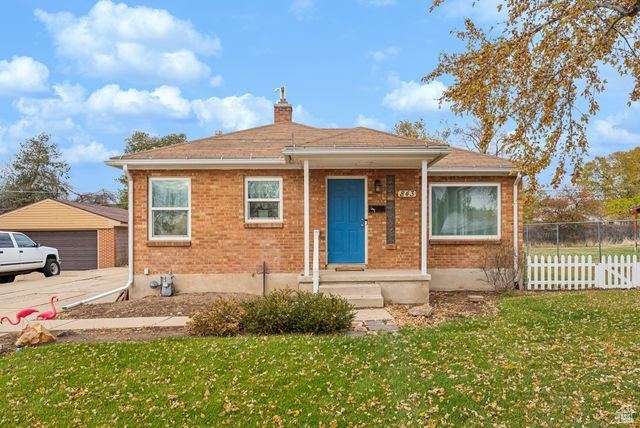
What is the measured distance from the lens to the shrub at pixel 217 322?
6.02 meters

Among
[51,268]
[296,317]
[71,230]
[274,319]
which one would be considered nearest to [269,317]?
[274,319]

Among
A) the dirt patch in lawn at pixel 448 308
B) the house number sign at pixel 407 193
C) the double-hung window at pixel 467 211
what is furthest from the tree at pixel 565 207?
the house number sign at pixel 407 193

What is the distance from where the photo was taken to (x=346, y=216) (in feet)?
32.2

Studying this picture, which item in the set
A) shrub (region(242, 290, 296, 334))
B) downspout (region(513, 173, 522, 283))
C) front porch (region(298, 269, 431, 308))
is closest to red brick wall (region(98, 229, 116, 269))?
front porch (region(298, 269, 431, 308))

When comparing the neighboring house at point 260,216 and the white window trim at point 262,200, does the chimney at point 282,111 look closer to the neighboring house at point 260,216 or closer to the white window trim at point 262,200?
the neighboring house at point 260,216

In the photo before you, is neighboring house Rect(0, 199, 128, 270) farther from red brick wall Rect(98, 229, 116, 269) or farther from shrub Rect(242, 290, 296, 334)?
shrub Rect(242, 290, 296, 334)

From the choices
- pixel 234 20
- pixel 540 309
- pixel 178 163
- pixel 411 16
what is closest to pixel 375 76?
pixel 411 16

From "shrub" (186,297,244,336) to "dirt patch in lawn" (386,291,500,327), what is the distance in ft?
7.90

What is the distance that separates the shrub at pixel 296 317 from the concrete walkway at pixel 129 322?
0.67 meters

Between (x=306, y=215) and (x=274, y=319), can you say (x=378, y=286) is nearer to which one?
(x=306, y=215)

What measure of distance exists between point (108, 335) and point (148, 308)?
1.81m

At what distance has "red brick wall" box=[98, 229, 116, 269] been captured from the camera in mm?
21094

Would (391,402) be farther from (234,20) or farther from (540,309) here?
(234,20)

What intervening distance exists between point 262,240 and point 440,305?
3923mm
